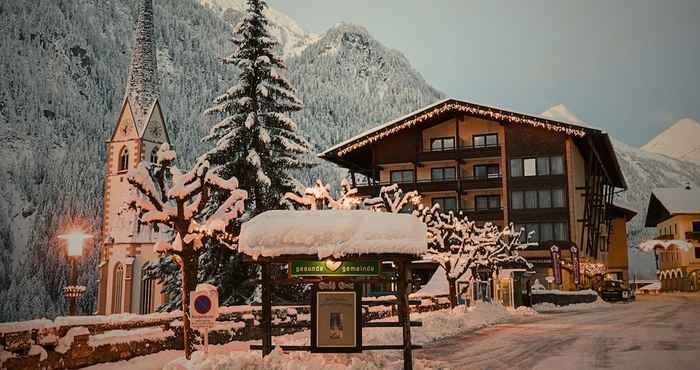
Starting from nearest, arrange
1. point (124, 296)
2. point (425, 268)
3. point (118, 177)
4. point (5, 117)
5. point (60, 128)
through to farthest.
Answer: point (425, 268) → point (124, 296) → point (118, 177) → point (5, 117) → point (60, 128)

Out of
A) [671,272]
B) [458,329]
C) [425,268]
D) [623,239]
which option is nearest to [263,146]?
[458,329]

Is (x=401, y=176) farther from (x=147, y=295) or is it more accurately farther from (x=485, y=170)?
(x=147, y=295)

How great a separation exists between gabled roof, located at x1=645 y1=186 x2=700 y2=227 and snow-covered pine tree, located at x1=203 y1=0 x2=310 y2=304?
2523 inches

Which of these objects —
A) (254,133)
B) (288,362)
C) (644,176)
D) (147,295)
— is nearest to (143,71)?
(147,295)

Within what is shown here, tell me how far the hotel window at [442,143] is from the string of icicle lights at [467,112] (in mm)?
2948

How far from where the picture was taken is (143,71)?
7100cm

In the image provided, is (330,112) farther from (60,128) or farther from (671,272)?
(671,272)

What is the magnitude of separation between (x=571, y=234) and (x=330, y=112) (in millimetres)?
122253

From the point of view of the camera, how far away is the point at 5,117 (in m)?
126

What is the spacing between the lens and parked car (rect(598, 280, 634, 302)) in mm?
50656

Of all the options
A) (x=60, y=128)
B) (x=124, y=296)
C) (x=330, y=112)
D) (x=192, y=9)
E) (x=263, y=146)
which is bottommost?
(x=124, y=296)

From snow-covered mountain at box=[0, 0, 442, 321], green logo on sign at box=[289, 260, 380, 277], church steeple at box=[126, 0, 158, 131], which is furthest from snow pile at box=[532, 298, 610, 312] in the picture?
snow-covered mountain at box=[0, 0, 442, 321]

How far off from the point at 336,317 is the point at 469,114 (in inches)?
1743

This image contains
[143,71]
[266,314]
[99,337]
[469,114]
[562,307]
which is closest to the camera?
[266,314]
